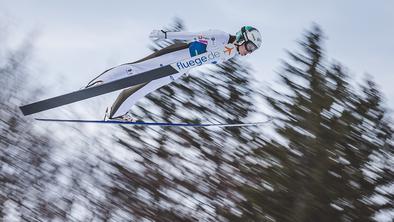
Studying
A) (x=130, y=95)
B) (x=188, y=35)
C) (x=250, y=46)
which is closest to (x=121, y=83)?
(x=130, y=95)

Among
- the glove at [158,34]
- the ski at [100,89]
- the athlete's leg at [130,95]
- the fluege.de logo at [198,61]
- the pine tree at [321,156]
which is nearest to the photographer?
the glove at [158,34]

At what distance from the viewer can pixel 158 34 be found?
6.38 meters

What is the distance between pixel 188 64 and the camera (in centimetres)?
707

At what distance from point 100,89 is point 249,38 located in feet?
6.72

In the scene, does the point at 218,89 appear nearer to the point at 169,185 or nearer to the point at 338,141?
the point at 169,185

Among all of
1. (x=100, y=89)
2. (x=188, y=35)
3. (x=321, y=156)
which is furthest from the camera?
(x=321, y=156)

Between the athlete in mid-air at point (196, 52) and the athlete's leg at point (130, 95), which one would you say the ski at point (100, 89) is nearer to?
the athlete in mid-air at point (196, 52)

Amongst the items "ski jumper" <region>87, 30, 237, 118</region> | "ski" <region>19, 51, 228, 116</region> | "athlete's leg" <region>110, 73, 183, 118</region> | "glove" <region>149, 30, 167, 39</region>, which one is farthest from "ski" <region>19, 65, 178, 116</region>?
"glove" <region>149, 30, 167, 39</region>

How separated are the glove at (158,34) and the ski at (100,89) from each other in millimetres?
596

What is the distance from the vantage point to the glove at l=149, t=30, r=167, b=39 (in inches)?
250

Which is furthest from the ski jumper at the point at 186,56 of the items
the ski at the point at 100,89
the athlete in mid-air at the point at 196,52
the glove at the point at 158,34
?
the glove at the point at 158,34

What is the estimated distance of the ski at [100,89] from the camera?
6695mm

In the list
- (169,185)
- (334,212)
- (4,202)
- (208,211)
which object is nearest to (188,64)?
(334,212)

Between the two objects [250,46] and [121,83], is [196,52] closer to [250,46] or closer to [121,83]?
[250,46]
